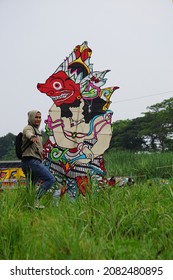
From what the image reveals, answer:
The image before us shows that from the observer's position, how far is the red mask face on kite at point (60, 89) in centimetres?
665

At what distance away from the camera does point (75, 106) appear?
6.74 metres

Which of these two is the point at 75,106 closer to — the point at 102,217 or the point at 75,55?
the point at 75,55

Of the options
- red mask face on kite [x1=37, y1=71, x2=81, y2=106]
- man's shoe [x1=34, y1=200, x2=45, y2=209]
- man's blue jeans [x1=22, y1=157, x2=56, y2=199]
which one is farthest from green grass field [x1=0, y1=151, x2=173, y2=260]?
red mask face on kite [x1=37, y1=71, x2=81, y2=106]

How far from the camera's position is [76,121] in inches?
265

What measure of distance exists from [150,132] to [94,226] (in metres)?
25.0

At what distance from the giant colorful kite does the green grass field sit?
7.15 ft

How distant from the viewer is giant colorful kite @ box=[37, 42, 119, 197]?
6586 millimetres

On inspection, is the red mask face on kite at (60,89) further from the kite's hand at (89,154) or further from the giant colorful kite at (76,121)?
the kite's hand at (89,154)

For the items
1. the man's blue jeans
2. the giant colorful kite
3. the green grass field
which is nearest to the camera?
the green grass field

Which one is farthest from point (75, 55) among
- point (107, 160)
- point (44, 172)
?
point (107, 160)

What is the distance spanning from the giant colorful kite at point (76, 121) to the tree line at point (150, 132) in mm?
18985

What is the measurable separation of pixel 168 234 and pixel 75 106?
3951 millimetres

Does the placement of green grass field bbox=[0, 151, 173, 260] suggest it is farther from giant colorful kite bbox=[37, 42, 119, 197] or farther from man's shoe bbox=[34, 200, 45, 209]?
giant colorful kite bbox=[37, 42, 119, 197]

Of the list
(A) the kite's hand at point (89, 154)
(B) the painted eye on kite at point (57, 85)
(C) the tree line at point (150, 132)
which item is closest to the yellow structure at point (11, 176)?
(A) the kite's hand at point (89, 154)
